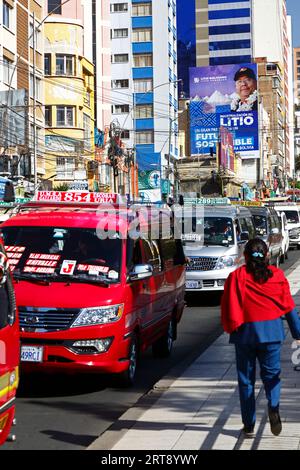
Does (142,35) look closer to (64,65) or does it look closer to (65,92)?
(64,65)

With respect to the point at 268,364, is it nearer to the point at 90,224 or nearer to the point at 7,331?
the point at 7,331

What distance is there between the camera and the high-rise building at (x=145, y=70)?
82938 mm

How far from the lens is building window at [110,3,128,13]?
8599cm

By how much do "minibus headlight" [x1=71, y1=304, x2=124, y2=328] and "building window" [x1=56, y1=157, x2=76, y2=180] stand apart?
38.9 metres

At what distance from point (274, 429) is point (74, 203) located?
5.60m

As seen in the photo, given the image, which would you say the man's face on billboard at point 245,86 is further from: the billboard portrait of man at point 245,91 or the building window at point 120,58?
the building window at point 120,58

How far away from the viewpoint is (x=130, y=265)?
10164 mm

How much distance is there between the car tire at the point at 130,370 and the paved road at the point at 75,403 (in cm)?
10

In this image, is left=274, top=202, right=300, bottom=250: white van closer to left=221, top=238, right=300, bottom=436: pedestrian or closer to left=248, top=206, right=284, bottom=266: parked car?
left=248, top=206, right=284, bottom=266: parked car

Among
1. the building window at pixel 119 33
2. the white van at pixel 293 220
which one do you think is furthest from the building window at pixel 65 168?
the building window at pixel 119 33

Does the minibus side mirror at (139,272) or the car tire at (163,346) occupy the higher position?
the minibus side mirror at (139,272)

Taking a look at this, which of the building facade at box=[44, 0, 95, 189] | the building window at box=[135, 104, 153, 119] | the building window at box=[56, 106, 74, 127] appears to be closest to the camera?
the building facade at box=[44, 0, 95, 189]

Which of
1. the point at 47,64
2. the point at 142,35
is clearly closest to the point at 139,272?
the point at 47,64

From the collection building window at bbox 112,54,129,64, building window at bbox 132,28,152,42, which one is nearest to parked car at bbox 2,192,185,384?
building window at bbox 132,28,152,42
